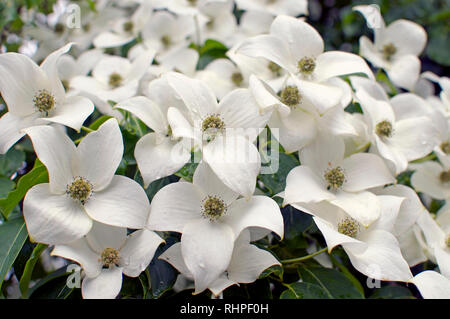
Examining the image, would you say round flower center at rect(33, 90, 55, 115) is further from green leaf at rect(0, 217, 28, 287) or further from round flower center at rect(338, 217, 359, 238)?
round flower center at rect(338, 217, 359, 238)

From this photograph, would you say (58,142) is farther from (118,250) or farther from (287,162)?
(287,162)

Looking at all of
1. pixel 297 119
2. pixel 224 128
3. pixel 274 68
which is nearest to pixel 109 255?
pixel 224 128

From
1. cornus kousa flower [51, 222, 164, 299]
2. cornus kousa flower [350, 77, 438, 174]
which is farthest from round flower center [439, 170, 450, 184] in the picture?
cornus kousa flower [51, 222, 164, 299]

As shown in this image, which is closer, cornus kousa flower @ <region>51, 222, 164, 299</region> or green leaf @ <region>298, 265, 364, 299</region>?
cornus kousa flower @ <region>51, 222, 164, 299</region>

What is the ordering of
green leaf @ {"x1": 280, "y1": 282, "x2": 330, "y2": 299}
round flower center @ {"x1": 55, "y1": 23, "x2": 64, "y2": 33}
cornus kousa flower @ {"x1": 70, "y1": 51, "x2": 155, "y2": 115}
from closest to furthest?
green leaf @ {"x1": 280, "y1": 282, "x2": 330, "y2": 299}, cornus kousa flower @ {"x1": 70, "y1": 51, "x2": 155, "y2": 115}, round flower center @ {"x1": 55, "y1": 23, "x2": 64, "y2": 33}

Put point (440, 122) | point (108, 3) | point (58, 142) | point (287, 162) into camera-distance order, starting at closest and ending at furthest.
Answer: point (58, 142), point (287, 162), point (440, 122), point (108, 3)

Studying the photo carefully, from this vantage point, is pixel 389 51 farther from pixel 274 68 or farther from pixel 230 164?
pixel 230 164

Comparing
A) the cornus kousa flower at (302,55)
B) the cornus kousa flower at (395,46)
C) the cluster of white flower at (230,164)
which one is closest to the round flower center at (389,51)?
the cornus kousa flower at (395,46)
